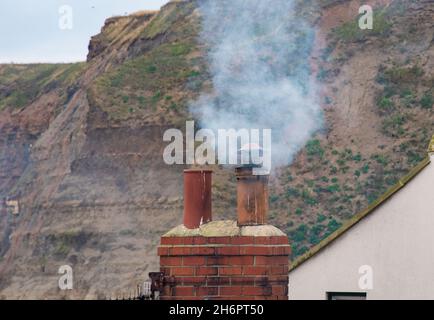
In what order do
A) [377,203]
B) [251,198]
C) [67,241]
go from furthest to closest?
[67,241] < [377,203] < [251,198]

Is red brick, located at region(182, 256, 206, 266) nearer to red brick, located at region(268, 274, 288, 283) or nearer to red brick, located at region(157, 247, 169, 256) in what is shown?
red brick, located at region(157, 247, 169, 256)

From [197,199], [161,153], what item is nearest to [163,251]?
[197,199]

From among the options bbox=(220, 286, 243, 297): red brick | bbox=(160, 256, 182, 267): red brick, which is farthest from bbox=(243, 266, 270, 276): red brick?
bbox=(160, 256, 182, 267): red brick

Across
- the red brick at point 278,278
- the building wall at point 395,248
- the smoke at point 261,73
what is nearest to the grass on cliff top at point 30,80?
the smoke at point 261,73

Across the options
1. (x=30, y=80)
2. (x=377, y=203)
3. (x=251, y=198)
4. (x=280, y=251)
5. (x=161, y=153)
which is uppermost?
(x=30, y=80)

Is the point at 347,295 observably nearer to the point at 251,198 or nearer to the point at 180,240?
the point at 251,198

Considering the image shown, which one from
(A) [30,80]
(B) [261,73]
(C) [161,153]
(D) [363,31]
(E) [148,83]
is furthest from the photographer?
(A) [30,80]

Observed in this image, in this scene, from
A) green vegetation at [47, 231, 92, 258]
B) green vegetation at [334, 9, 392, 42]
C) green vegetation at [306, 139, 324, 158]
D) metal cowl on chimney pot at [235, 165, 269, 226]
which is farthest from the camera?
green vegetation at [334, 9, 392, 42]
